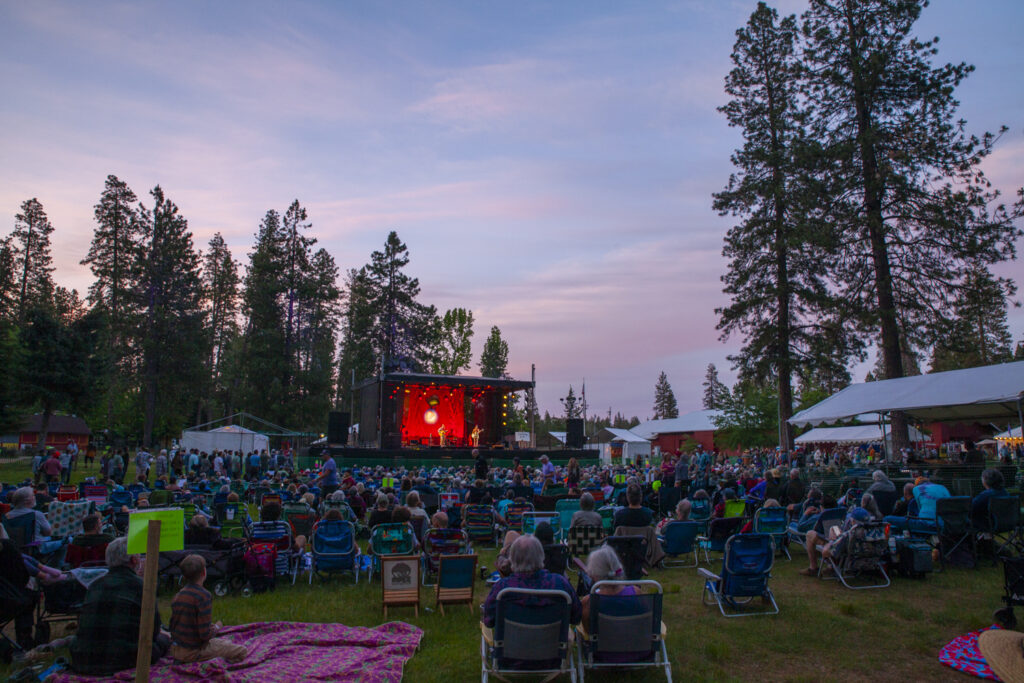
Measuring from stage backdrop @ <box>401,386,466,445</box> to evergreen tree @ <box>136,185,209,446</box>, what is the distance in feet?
42.0

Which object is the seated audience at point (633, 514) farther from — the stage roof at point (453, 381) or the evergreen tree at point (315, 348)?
the evergreen tree at point (315, 348)

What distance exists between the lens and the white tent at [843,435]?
34312 millimetres

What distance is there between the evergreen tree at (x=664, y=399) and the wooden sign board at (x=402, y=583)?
83.5m

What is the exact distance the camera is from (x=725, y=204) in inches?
898

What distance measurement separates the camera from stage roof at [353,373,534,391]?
82.2ft

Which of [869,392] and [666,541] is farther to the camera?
[869,392]

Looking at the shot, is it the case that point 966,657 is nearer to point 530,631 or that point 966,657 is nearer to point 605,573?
point 605,573

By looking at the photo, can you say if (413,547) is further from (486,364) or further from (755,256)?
(486,364)

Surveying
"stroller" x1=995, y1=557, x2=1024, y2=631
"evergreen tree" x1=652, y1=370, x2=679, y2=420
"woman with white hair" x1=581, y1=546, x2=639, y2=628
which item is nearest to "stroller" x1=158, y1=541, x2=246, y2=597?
"woman with white hair" x1=581, y1=546, x2=639, y2=628

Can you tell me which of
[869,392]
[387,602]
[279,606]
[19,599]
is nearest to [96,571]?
[19,599]

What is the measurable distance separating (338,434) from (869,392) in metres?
18.3

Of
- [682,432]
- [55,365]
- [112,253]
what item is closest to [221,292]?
[112,253]

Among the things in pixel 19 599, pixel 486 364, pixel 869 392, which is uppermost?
pixel 486 364

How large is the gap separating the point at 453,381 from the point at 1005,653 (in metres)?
22.7
